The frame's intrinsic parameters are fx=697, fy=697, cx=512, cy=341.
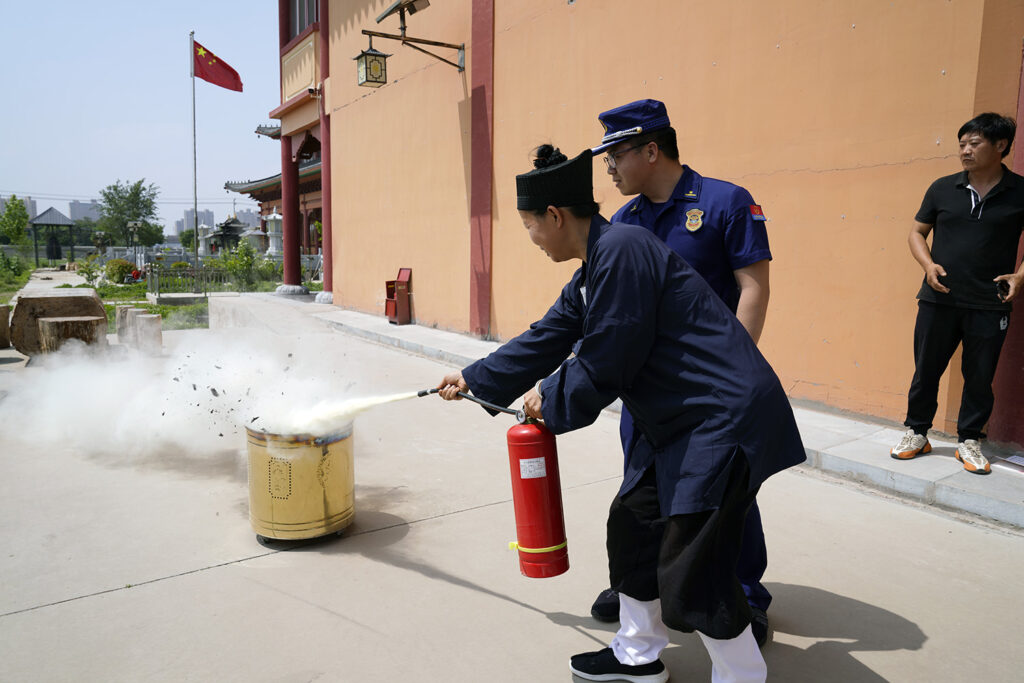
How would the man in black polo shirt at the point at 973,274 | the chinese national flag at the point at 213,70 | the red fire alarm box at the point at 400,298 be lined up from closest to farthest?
the man in black polo shirt at the point at 973,274 → the red fire alarm box at the point at 400,298 → the chinese national flag at the point at 213,70

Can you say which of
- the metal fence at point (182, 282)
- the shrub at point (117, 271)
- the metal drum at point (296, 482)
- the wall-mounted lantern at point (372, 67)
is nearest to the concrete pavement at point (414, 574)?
the metal drum at point (296, 482)

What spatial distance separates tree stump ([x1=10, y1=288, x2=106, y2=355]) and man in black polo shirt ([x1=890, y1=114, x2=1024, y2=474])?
9.48 meters

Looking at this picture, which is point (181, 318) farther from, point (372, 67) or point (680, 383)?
point (680, 383)

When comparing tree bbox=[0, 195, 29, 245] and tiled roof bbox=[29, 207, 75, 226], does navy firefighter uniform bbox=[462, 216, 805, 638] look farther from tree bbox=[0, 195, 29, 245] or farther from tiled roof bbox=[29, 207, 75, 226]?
tiled roof bbox=[29, 207, 75, 226]

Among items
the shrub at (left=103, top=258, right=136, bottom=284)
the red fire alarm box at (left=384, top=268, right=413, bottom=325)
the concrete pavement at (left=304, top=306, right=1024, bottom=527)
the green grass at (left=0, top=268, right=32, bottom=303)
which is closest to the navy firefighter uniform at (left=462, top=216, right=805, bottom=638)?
the concrete pavement at (left=304, top=306, right=1024, bottom=527)

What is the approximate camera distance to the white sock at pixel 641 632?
2355 mm

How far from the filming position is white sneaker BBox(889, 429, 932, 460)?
15.1 feet

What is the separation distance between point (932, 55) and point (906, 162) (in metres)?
0.75

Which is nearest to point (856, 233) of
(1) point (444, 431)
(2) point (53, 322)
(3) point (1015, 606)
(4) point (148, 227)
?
(3) point (1015, 606)

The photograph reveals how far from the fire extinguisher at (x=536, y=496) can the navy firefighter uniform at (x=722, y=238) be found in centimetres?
36

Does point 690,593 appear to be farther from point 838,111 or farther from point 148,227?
point 148,227

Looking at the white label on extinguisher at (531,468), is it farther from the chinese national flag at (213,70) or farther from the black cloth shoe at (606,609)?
the chinese national flag at (213,70)

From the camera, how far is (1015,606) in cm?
299

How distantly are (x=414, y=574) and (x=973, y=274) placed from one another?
380cm
